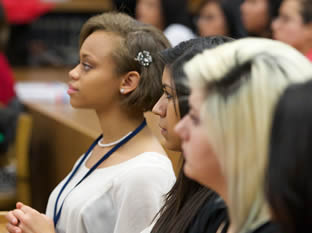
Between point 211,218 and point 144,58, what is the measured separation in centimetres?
61

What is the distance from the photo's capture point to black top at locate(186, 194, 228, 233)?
1.23 m

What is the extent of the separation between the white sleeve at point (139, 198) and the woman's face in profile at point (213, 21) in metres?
3.02

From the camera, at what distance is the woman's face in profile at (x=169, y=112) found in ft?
4.48

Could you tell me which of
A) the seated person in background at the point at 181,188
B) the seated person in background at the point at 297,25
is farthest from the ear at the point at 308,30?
the seated person in background at the point at 181,188

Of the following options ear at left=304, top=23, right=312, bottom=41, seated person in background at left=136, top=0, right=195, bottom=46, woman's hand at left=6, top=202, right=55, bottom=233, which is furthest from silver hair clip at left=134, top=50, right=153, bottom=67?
seated person in background at left=136, top=0, right=195, bottom=46

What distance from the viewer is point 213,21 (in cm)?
460

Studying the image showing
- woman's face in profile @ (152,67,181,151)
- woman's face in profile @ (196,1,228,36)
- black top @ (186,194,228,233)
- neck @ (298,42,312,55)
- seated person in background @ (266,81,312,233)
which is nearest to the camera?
seated person in background @ (266,81,312,233)

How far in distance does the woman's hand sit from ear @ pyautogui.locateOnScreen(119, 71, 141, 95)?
15.8 inches

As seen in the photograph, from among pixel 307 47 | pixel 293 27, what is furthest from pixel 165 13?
pixel 307 47

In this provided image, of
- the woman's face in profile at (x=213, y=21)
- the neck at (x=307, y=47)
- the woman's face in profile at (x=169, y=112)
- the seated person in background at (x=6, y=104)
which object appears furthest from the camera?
the woman's face in profile at (x=213, y=21)

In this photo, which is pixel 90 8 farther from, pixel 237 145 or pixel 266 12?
pixel 237 145

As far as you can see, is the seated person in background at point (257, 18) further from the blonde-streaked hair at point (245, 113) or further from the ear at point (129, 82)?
the blonde-streaked hair at point (245, 113)

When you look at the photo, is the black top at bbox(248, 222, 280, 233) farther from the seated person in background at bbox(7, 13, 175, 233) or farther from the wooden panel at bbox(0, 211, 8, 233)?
the wooden panel at bbox(0, 211, 8, 233)

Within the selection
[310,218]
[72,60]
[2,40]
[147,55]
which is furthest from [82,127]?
[72,60]
